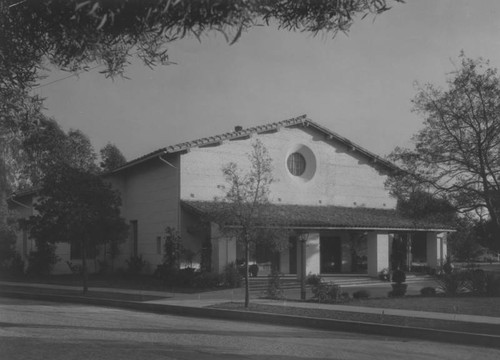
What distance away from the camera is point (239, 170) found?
28.5 metres

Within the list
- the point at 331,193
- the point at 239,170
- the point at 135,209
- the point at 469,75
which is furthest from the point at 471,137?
the point at 135,209

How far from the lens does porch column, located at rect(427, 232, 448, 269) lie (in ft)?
109

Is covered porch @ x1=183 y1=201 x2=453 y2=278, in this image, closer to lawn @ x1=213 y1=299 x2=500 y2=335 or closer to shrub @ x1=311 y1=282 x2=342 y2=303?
shrub @ x1=311 y1=282 x2=342 y2=303

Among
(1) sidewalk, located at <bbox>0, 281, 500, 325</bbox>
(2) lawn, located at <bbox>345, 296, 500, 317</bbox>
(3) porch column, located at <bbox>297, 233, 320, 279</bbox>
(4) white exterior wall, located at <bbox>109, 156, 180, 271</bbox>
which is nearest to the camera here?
(1) sidewalk, located at <bbox>0, 281, 500, 325</bbox>

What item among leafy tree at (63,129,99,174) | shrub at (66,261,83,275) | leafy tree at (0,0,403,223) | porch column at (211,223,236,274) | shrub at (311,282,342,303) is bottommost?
shrub at (66,261,83,275)

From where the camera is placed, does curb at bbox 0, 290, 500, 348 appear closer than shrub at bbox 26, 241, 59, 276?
Yes

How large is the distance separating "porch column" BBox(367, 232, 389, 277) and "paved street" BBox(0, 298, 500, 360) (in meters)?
17.4

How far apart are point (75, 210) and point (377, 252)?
50.4ft

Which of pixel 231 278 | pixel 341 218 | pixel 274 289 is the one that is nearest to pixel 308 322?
pixel 274 289

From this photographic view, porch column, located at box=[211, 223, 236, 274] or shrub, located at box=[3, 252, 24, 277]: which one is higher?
porch column, located at box=[211, 223, 236, 274]

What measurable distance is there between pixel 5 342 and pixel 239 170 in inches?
747

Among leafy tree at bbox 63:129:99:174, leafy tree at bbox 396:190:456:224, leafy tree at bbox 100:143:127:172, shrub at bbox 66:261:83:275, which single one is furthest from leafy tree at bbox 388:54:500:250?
leafy tree at bbox 100:143:127:172

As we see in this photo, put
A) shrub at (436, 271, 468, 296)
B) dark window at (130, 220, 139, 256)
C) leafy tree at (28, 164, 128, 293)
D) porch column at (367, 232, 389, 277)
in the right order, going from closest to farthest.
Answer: shrub at (436, 271, 468, 296) → leafy tree at (28, 164, 128, 293) → porch column at (367, 232, 389, 277) → dark window at (130, 220, 139, 256)

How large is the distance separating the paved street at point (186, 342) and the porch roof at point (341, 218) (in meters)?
12.4
